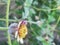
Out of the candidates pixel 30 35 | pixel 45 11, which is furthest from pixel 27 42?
pixel 45 11

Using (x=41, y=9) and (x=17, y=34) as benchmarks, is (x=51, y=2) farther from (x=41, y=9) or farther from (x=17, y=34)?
(x=17, y=34)

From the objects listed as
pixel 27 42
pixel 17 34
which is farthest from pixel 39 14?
pixel 17 34

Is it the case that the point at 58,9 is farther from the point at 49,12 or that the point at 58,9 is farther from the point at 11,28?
the point at 11,28

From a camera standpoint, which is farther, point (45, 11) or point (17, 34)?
point (45, 11)

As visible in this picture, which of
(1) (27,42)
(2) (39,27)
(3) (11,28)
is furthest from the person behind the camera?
(1) (27,42)

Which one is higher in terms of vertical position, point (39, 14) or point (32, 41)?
point (39, 14)

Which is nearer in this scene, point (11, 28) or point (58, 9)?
point (11, 28)

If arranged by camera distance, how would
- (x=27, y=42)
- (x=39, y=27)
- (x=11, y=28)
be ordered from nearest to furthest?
(x=11, y=28) → (x=39, y=27) → (x=27, y=42)

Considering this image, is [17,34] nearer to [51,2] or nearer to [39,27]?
[39,27]

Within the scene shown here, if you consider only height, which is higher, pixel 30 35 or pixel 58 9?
pixel 58 9
